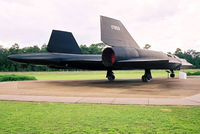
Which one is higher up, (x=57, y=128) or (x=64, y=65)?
(x=64, y=65)

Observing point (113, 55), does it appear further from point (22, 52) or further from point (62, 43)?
point (22, 52)

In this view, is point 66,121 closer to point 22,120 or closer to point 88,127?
point 88,127

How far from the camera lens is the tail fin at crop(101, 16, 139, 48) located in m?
15.9

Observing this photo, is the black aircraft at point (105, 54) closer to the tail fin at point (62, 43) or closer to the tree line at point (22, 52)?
the tail fin at point (62, 43)

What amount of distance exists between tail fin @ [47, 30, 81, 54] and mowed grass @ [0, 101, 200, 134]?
37.2 ft

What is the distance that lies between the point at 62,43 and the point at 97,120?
13.8m

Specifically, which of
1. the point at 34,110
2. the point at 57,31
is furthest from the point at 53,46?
the point at 34,110

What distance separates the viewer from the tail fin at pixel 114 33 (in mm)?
15888

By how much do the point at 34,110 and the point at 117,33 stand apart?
12303 mm

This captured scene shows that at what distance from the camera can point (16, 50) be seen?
78.8m

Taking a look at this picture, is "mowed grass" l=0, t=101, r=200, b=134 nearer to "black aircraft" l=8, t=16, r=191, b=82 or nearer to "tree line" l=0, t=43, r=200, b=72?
"black aircraft" l=8, t=16, r=191, b=82

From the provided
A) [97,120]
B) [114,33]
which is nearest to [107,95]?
[97,120]

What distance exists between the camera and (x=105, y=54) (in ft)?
51.4

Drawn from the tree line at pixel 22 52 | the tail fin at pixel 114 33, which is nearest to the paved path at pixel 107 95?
the tail fin at pixel 114 33
